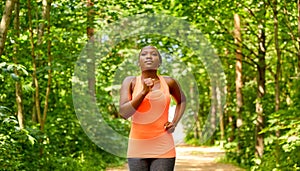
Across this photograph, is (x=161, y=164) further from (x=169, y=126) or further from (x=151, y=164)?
(x=169, y=126)

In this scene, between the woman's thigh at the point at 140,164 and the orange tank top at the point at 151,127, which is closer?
the orange tank top at the point at 151,127

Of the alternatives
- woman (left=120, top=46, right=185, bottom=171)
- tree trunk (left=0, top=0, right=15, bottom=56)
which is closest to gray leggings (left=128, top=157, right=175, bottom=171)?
woman (left=120, top=46, right=185, bottom=171)

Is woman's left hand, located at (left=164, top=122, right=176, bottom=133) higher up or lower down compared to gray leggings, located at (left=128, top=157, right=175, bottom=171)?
higher up

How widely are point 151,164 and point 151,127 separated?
0.24 m

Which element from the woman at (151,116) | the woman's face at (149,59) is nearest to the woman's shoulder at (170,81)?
the woman at (151,116)

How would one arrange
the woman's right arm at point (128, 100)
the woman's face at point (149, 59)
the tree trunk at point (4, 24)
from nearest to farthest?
1. the woman's right arm at point (128, 100)
2. the woman's face at point (149, 59)
3. the tree trunk at point (4, 24)

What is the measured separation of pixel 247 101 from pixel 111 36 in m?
14.0

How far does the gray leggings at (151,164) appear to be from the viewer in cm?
338

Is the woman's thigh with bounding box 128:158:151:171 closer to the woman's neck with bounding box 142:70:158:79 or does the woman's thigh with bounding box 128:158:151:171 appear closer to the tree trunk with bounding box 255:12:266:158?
the woman's neck with bounding box 142:70:158:79

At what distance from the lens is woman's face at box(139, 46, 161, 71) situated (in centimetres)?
332

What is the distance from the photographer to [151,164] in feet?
11.2

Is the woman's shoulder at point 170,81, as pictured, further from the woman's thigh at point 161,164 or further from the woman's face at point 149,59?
the woman's thigh at point 161,164

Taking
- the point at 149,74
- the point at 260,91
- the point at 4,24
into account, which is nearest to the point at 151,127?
the point at 149,74

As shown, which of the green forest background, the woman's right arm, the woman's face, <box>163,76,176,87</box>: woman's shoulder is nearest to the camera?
the woman's right arm
